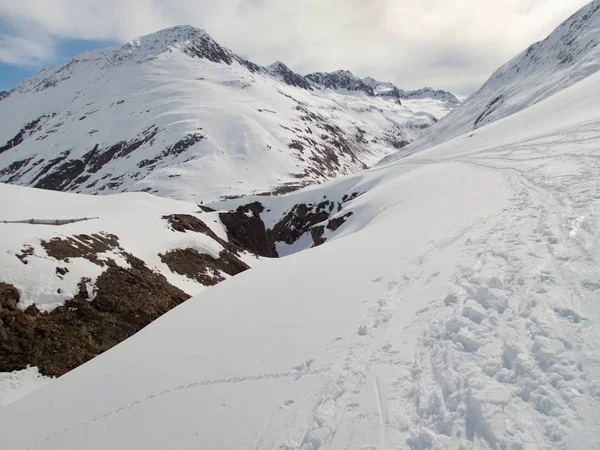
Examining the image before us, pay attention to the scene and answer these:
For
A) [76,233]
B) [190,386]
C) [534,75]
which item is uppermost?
[534,75]

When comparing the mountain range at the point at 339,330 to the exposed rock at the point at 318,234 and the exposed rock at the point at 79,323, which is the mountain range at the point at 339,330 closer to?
the exposed rock at the point at 79,323

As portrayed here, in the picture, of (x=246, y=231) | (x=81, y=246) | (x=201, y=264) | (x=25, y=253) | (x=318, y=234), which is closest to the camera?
(x=25, y=253)

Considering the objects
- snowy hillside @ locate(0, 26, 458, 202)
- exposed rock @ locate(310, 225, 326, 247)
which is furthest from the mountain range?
snowy hillside @ locate(0, 26, 458, 202)

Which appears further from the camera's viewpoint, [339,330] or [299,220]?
[299,220]

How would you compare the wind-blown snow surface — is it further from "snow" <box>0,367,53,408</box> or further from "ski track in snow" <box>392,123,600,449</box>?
"snow" <box>0,367,53,408</box>

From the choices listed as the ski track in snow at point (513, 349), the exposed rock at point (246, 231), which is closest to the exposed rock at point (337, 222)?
the exposed rock at point (246, 231)

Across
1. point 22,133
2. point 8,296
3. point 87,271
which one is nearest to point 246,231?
point 87,271

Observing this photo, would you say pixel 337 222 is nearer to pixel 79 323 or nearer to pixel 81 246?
pixel 81 246

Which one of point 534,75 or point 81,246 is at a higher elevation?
point 534,75
